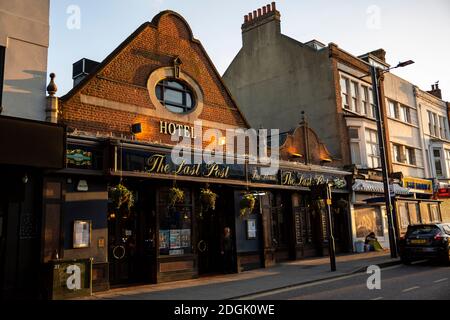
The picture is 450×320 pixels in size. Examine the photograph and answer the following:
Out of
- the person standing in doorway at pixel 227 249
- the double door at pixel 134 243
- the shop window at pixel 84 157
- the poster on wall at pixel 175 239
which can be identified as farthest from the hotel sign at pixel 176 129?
the person standing in doorway at pixel 227 249

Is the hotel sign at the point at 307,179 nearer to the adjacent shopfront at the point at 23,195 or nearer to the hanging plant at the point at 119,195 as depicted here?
the hanging plant at the point at 119,195

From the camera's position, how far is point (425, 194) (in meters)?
29.0

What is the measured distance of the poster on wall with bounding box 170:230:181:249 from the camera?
1369 centimetres

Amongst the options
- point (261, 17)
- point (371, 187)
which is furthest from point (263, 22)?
point (371, 187)

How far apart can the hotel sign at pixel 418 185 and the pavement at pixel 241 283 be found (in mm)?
11108

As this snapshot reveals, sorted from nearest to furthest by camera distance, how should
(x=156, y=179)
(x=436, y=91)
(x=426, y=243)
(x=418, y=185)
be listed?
(x=156, y=179), (x=426, y=243), (x=418, y=185), (x=436, y=91)

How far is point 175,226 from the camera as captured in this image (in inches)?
547

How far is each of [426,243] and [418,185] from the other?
43.3ft

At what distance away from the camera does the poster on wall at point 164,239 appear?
43.9 feet

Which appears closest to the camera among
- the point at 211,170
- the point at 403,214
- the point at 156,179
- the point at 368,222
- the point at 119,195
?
the point at 119,195

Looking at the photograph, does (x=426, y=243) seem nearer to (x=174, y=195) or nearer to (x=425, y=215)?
(x=174, y=195)
